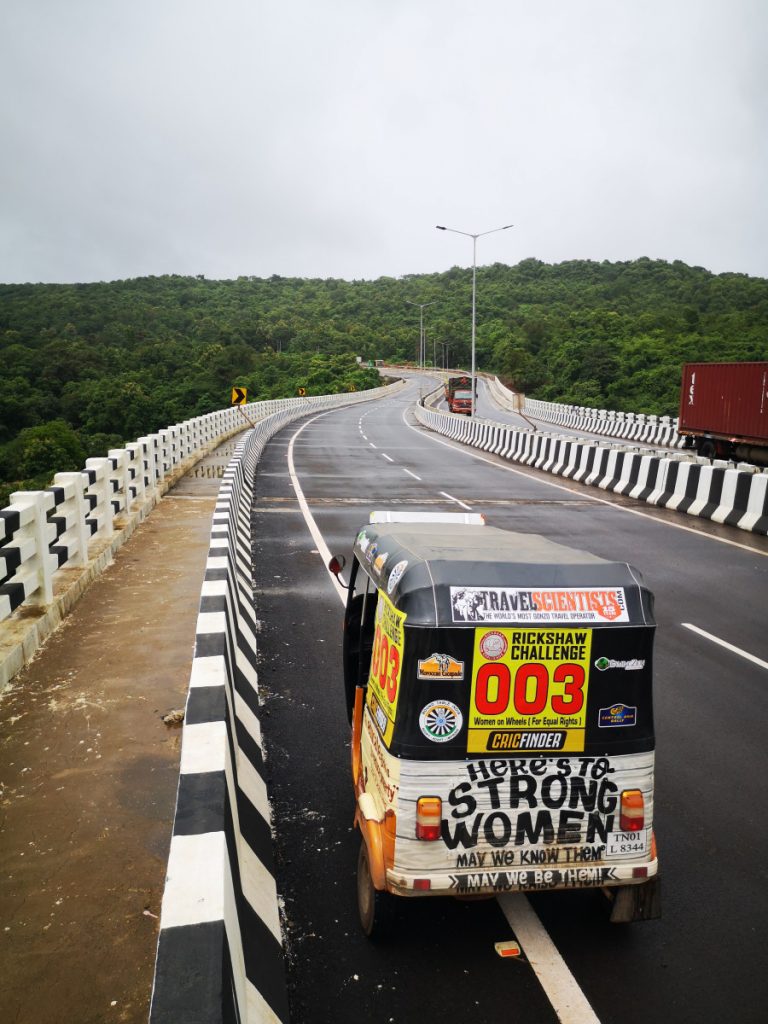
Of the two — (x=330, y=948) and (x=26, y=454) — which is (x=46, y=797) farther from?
(x=26, y=454)

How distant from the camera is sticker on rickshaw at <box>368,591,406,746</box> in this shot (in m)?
3.75

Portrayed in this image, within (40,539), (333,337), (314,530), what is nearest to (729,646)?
(40,539)

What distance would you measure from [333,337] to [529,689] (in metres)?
133

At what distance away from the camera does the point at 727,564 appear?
474 inches

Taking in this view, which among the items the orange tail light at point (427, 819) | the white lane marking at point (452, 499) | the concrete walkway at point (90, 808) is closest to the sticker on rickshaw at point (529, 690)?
the orange tail light at point (427, 819)

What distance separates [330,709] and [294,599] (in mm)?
3263

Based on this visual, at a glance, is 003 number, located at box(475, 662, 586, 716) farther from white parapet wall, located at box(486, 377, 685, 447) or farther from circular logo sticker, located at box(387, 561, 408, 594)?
white parapet wall, located at box(486, 377, 685, 447)

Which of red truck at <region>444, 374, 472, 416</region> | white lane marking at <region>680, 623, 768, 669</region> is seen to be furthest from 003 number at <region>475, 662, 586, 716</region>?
red truck at <region>444, 374, 472, 416</region>

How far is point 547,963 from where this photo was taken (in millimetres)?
3768

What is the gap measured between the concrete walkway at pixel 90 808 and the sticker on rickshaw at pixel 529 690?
5.51ft

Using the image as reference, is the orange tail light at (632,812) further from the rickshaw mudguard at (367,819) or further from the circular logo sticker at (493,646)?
the rickshaw mudguard at (367,819)

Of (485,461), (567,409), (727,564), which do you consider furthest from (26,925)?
(567,409)

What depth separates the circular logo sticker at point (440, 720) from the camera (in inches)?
145

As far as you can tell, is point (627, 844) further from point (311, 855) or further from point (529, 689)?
point (311, 855)
